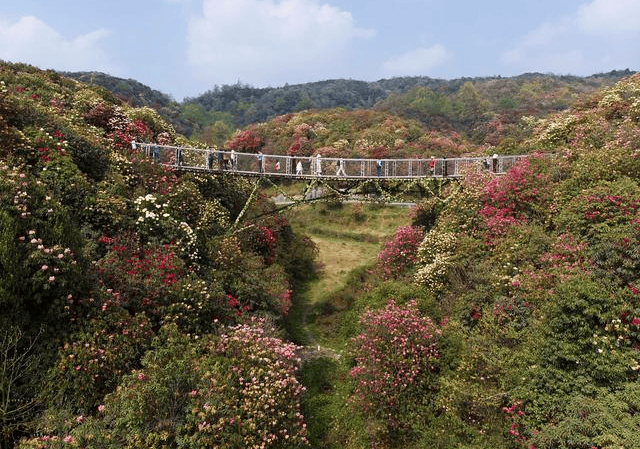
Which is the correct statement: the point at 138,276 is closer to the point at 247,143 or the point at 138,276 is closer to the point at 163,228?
the point at 163,228

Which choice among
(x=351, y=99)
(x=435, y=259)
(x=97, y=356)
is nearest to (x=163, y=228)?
(x=97, y=356)

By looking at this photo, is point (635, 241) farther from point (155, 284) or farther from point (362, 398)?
point (155, 284)

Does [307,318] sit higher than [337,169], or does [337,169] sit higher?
[337,169]

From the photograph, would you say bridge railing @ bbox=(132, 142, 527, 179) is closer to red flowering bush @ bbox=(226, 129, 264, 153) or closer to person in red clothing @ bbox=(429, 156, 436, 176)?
person in red clothing @ bbox=(429, 156, 436, 176)

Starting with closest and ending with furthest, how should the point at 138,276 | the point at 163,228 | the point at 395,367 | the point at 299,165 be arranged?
the point at 395,367, the point at 138,276, the point at 163,228, the point at 299,165

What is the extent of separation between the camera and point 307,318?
20234 mm

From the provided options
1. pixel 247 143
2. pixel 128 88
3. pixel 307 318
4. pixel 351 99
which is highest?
pixel 351 99

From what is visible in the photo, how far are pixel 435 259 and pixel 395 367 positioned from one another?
20.8 ft

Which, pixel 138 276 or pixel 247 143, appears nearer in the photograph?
pixel 138 276

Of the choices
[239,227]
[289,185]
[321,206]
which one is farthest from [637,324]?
[289,185]

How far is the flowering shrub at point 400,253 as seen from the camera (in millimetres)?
19906

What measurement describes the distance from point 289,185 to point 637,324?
34838 millimetres

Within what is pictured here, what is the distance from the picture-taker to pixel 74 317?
10328 millimetres

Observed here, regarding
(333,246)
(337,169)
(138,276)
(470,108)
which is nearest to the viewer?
(138,276)
